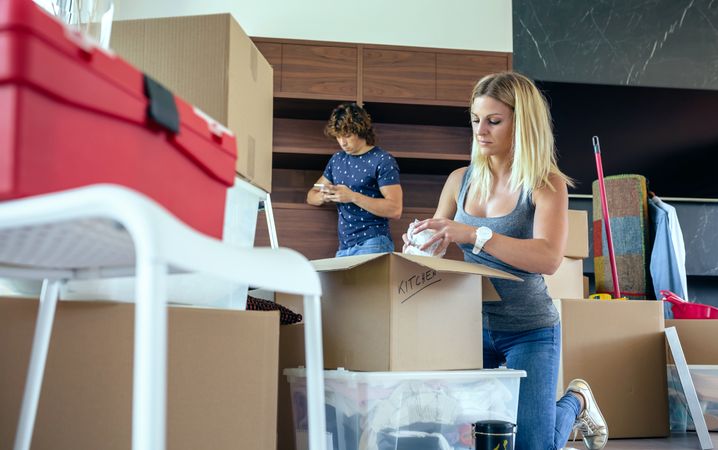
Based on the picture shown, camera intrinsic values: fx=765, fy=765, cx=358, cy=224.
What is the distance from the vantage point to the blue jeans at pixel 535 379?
178 cm

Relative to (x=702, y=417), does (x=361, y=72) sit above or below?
above

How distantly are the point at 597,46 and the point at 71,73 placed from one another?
4.13 metres

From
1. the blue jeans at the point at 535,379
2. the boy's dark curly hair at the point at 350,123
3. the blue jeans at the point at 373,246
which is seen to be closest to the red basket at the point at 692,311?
the blue jeans at the point at 373,246

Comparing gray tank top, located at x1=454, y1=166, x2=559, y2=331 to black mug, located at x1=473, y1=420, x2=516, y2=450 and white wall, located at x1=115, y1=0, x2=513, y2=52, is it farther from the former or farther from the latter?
white wall, located at x1=115, y1=0, x2=513, y2=52

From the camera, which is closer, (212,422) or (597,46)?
(212,422)

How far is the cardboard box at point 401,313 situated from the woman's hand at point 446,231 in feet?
0.27

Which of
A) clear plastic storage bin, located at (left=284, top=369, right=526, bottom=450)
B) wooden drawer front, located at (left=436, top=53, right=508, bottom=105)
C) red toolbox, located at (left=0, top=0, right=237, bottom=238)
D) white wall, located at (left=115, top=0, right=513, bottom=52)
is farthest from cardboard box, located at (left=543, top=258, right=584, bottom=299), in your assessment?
red toolbox, located at (left=0, top=0, right=237, bottom=238)

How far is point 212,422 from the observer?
3.69 feet

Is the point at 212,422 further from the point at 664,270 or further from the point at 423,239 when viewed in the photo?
the point at 664,270

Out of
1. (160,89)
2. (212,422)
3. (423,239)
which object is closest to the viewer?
(160,89)

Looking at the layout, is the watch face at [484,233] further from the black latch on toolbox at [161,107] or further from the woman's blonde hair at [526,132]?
the black latch on toolbox at [161,107]

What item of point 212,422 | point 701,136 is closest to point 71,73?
point 212,422

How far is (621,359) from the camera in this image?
285cm

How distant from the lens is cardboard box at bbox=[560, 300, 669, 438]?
280 centimetres
